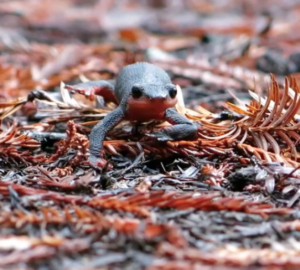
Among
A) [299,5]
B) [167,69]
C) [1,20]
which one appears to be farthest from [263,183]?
[299,5]

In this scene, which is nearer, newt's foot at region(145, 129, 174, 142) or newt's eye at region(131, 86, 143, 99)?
newt's foot at region(145, 129, 174, 142)

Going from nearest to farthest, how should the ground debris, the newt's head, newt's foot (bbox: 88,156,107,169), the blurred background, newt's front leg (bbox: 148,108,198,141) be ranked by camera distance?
1. the ground debris
2. newt's foot (bbox: 88,156,107,169)
3. newt's front leg (bbox: 148,108,198,141)
4. the newt's head
5. the blurred background

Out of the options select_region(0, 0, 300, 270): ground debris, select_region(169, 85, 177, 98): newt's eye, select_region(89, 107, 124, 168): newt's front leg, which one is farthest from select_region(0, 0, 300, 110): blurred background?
select_region(89, 107, 124, 168): newt's front leg

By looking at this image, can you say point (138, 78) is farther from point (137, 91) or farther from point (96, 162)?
point (96, 162)

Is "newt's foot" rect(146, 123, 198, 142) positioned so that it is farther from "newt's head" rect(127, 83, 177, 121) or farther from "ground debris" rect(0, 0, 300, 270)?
"newt's head" rect(127, 83, 177, 121)

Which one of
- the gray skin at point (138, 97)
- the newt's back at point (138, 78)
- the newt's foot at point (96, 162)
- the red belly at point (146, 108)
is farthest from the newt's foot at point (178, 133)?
the newt's back at point (138, 78)

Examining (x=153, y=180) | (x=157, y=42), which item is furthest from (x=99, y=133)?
(x=157, y=42)
